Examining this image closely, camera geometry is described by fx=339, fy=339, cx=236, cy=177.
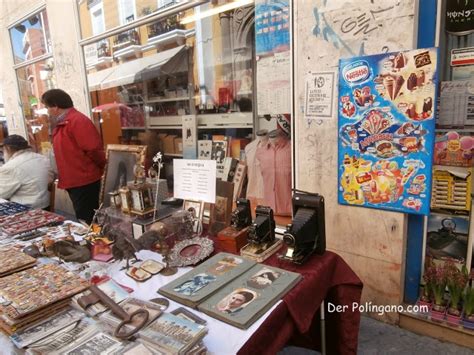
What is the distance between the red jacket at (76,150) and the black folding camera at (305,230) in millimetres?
2134

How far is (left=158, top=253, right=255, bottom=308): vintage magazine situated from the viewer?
1171 mm

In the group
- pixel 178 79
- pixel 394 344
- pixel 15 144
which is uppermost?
pixel 178 79

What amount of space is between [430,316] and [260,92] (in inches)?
72.2

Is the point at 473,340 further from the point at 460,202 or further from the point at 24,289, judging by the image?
the point at 24,289

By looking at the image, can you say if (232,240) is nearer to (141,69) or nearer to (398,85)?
(398,85)

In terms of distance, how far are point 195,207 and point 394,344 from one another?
1.42 meters

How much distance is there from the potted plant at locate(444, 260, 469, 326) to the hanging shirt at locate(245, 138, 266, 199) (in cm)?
136

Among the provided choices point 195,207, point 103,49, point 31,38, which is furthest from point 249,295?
point 31,38

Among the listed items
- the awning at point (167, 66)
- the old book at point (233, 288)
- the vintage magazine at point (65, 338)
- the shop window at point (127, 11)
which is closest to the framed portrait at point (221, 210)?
the old book at point (233, 288)

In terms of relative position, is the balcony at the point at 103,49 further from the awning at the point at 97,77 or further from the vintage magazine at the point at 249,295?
the vintage magazine at the point at 249,295

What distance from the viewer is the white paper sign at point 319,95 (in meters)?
2.05

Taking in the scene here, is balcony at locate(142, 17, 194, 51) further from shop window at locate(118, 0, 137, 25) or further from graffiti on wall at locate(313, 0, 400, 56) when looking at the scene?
graffiti on wall at locate(313, 0, 400, 56)

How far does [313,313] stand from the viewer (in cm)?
130

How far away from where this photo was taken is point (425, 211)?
1862mm
